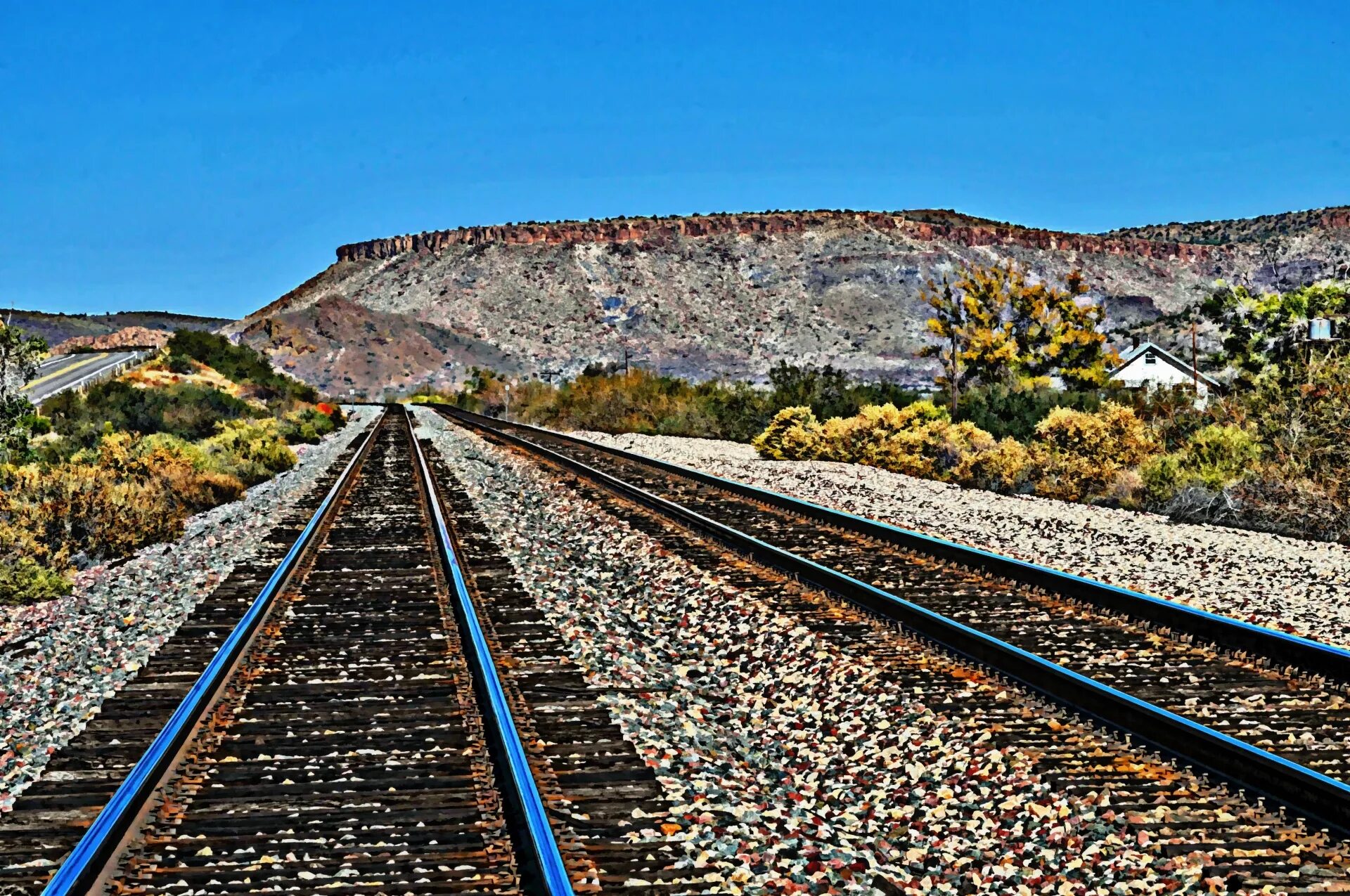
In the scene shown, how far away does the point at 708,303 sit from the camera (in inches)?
5290

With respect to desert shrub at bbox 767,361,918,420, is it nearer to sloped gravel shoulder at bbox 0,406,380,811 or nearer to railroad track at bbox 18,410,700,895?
sloped gravel shoulder at bbox 0,406,380,811

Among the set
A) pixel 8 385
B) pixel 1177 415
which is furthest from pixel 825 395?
pixel 8 385

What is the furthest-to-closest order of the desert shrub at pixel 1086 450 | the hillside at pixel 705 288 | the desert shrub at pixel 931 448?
the hillside at pixel 705 288, the desert shrub at pixel 931 448, the desert shrub at pixel 1086 450

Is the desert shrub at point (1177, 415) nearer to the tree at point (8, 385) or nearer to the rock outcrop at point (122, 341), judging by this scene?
the tree at point (8, 385)

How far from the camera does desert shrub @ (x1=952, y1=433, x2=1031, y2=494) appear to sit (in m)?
21.4

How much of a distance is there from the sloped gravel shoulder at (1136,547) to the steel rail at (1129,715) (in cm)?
251

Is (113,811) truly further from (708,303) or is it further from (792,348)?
(708,303)

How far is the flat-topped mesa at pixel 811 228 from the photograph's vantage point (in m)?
152

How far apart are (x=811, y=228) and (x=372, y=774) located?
5898 inches

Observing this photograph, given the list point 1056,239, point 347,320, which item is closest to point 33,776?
point 347,320

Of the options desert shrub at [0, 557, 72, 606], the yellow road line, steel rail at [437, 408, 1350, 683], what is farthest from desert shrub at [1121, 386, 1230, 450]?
the yellow road line

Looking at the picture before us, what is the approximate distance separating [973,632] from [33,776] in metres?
5.30

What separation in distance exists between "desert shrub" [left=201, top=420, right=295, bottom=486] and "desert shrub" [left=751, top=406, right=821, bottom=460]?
1061 centimetres

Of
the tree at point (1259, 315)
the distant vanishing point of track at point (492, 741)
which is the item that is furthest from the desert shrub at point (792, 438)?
the distant vanishing point of track at point (492, 741)
